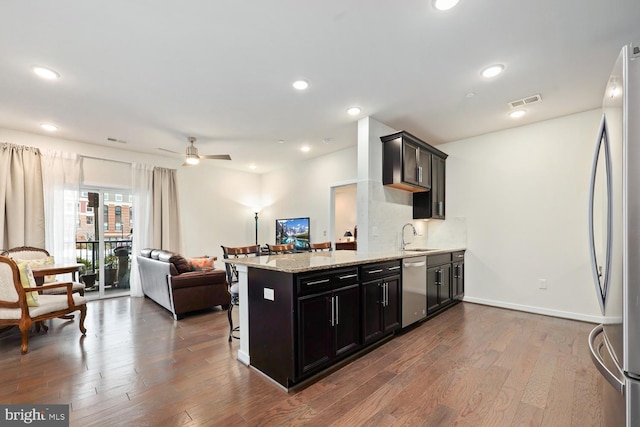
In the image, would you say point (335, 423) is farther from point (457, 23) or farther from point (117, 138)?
point (117, 138)

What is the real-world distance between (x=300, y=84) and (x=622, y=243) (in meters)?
2.92

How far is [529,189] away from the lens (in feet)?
13.6

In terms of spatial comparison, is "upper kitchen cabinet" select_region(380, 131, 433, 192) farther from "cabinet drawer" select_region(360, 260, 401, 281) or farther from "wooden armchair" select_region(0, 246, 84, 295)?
"wooden armchair" select_region(0, 246, 84, 295)

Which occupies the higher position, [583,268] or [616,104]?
[616,104]

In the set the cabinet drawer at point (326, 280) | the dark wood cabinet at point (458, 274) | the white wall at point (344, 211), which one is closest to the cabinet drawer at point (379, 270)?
the cabinet drawer at point (326, 280)

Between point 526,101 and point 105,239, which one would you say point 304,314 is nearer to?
point 526,101

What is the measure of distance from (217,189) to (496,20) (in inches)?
245

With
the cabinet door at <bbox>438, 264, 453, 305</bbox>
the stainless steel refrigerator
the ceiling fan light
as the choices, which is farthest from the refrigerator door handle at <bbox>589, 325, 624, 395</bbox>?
the ceiling fan light

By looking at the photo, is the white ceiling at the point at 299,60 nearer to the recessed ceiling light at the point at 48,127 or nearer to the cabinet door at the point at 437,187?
the recessed ceiling light at the point at 48,127

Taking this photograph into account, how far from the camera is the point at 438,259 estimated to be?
3.99 m

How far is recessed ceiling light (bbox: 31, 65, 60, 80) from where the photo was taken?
8.94 feet

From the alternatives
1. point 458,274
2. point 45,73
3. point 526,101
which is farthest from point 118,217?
point 526,101

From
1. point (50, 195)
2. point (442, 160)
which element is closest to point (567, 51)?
point (442, 160)

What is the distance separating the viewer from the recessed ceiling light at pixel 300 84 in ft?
10.0
